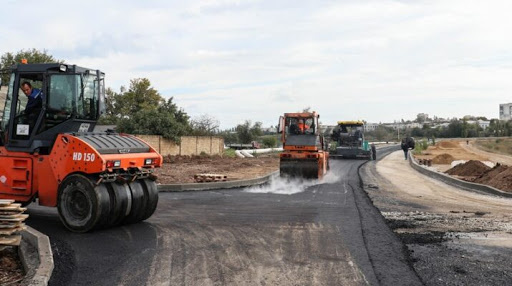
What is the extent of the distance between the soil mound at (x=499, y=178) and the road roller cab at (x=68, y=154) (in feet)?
40.6

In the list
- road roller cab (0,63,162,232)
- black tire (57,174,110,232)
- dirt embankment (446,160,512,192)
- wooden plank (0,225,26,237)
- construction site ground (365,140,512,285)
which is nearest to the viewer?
construction site ground (365,140,512,285)

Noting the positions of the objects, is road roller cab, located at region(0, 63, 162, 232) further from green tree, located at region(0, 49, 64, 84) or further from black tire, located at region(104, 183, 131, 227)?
green tree, located at region(0, 49, 64, 84)

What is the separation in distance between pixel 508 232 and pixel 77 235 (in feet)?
26.4

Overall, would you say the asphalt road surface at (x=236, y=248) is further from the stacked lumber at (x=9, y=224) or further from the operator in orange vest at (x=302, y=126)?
the operator in orange vest at (x=302, y=126)

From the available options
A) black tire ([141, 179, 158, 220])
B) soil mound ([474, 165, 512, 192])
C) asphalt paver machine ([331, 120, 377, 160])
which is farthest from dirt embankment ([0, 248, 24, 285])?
asphalt paver machine ([331, 120, 377, 160])

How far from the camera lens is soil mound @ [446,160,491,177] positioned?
67.6ft

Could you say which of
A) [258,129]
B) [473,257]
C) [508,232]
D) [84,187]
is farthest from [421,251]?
[258,129]

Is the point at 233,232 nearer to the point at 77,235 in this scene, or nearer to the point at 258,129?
the point at 77,235

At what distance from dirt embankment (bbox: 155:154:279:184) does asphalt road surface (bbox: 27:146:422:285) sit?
275 inches

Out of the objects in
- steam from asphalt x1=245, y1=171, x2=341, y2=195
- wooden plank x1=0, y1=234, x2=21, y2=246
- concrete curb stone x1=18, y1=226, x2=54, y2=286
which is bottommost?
steam from asphalt x1=245, y1=171, x2=341, y2=195

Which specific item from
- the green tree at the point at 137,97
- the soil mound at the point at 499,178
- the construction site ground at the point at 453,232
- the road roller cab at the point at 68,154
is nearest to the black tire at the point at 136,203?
the road roller cab at the point at 68,154

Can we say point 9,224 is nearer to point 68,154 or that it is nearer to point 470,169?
point 68,154

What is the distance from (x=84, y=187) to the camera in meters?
8.38

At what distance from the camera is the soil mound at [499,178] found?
15.7 meters
